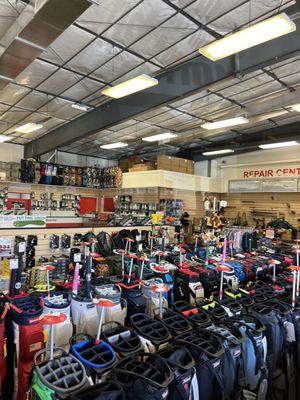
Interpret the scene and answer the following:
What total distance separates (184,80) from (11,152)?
358 inches

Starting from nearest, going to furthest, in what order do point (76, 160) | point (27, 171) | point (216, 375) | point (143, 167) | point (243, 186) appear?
point (216, 375) → point (27, 171) → point (143, 167) → point (243, 186) → point (76, 160)

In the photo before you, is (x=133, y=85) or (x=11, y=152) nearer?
(x=133, y=85)

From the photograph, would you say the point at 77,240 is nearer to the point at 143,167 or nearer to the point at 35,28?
the point at 35,28

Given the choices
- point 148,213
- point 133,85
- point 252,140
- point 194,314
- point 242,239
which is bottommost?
point 194,314

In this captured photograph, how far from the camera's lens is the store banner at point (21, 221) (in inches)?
193

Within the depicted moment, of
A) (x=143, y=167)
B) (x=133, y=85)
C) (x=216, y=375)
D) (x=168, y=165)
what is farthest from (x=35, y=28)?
(x=143, y=167)

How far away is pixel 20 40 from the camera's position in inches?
155

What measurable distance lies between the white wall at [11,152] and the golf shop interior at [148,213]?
0.15 feet

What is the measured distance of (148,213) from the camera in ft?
36.5

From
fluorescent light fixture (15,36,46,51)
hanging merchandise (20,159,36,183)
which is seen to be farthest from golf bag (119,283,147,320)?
hanging merchandise (20,159,36,183)

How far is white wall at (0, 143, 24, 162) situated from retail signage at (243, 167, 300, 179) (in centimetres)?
949

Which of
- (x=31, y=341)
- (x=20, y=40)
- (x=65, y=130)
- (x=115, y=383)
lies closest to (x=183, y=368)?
(x=115, y=383)

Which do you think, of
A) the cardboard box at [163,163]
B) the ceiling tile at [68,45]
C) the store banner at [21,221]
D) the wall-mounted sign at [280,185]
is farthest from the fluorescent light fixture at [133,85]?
the wall-mounted sign at [280,185]

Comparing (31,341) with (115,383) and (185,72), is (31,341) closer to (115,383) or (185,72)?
(115,383)
